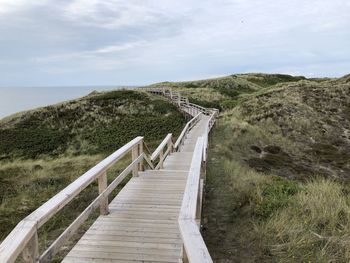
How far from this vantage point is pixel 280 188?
834cm

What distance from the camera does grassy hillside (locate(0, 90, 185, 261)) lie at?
11825mm

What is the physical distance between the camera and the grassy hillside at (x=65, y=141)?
11825 mm

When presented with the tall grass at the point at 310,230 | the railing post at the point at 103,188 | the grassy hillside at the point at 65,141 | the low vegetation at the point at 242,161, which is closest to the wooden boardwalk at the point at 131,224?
the railing post at the point at 103,188

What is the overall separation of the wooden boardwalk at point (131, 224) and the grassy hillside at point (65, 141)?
211 centimetres

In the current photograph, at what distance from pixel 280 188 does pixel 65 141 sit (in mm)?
28046

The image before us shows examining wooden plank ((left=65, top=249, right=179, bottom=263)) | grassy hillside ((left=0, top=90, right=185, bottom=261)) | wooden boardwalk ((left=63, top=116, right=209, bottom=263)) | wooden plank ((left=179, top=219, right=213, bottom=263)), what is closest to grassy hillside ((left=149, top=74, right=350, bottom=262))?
wooden boardwalk ((left=63, top=116, right=209, bottom=263))

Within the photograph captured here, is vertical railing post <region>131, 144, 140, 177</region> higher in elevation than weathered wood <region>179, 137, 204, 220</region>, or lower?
lower

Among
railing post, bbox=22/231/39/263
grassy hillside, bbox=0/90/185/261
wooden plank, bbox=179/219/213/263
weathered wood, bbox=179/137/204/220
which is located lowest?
grassy hillside, bbox=0/90/185/261

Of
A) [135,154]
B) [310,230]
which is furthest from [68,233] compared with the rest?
[135,154]

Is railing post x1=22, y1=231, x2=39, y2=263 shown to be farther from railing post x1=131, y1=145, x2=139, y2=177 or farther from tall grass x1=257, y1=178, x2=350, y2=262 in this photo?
railing post x1=131, y1=145, x2=139, y2=177

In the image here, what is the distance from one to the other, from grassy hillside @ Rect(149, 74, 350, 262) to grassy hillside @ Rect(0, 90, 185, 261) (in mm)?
3905

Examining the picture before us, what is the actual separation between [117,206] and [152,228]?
4.55ft

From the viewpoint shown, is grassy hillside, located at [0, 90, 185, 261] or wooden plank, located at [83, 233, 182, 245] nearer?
wooden plank, located at [83, 233, 182, 245]

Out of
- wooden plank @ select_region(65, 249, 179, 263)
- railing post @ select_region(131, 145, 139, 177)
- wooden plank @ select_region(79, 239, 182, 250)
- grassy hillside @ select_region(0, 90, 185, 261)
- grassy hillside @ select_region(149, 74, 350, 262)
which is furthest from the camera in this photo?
grassy hillside @ select_region(0, 90, 185, 261)
